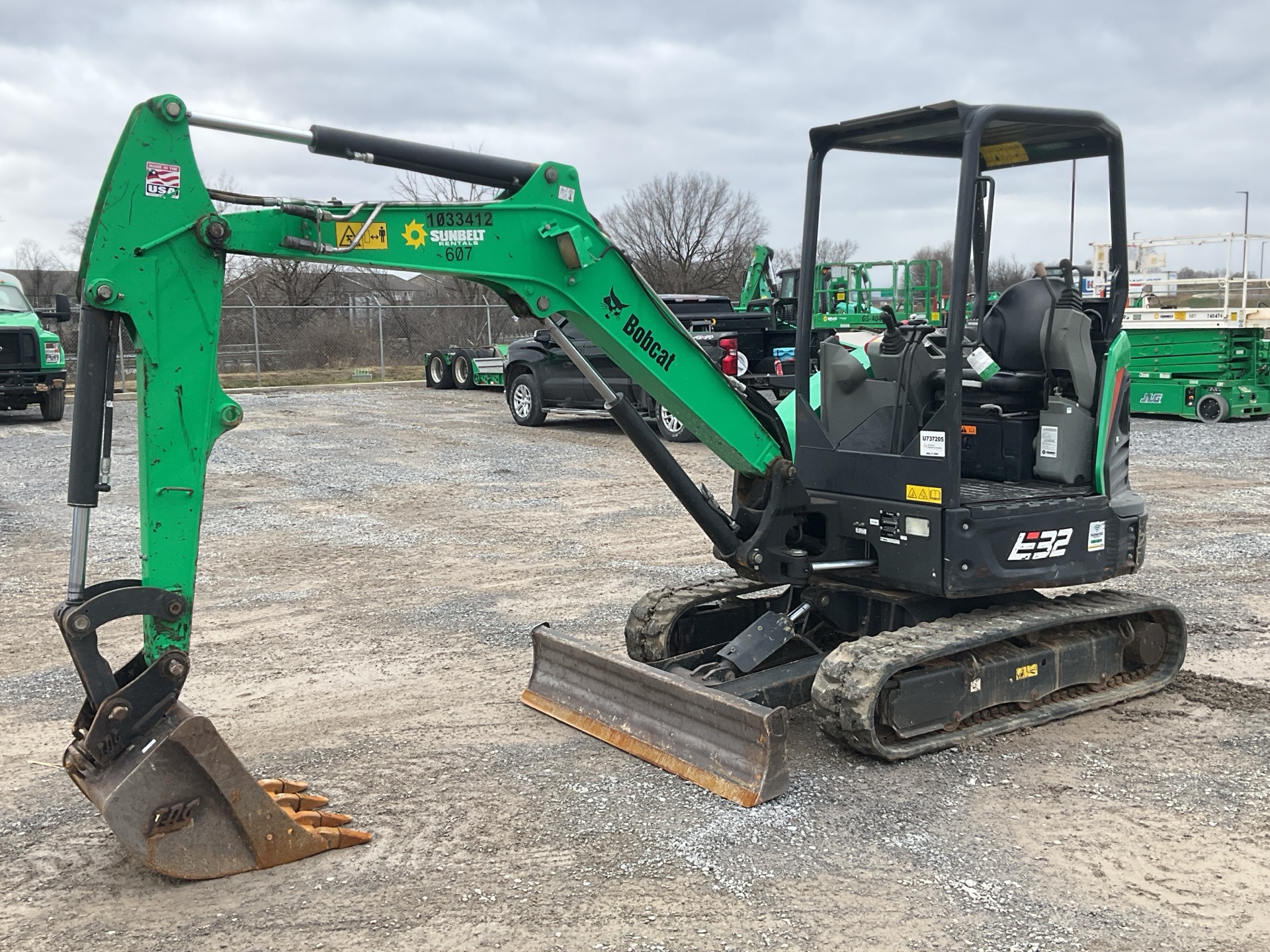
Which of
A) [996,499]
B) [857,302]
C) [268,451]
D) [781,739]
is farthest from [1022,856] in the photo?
[857,302]

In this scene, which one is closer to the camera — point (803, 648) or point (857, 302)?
point (803, 648)

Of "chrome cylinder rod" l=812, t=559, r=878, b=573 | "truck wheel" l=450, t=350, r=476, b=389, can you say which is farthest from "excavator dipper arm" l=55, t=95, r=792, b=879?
"truck wheel" l=450, t=350, r=476, b=389

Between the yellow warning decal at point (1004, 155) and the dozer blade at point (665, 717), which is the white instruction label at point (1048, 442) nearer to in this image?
the yellow warning decal at point (1004, 155)

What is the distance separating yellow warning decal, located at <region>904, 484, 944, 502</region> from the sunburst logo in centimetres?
239

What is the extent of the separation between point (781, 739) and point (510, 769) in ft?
3.96

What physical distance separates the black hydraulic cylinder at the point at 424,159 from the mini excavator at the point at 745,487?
1 cm

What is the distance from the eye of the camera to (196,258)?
160 inches

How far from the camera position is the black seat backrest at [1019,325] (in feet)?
19.0

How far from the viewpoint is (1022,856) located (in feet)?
14.1

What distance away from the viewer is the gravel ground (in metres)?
3.84

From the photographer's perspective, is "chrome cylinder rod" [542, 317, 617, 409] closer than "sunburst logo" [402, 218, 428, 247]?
No

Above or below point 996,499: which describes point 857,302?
above

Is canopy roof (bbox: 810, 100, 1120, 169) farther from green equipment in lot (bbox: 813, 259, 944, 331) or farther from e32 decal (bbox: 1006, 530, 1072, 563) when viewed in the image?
green equipment in lot (bbox: 813, 259, 944, 331)

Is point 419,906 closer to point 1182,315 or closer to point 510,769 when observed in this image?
point 510,769
